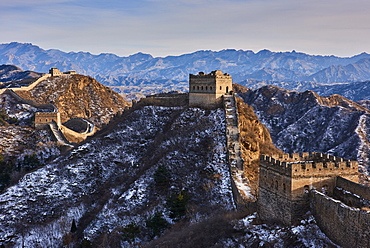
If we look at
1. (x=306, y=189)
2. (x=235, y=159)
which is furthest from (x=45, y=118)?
(x=306, y=189)

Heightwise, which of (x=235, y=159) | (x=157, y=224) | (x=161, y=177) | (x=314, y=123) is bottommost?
(x=157, y=224)

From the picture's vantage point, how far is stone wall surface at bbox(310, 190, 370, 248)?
25.2 m

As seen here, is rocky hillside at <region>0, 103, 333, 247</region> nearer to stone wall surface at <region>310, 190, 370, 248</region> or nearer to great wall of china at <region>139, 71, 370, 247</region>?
great wall of china at <region>139, 71, 370, 247</region>

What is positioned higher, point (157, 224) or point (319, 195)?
point (319, 195)

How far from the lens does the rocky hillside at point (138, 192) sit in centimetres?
4522

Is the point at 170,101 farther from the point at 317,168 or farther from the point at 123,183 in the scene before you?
the point at 317,168

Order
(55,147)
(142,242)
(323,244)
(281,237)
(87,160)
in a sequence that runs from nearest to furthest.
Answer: (323,244) < (281,237) < (142,242) < (87,160) < (55,147)

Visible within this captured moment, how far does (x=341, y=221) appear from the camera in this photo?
2662 centimetres

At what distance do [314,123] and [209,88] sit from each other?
8073 centimetres

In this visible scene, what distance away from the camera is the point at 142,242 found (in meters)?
45.4

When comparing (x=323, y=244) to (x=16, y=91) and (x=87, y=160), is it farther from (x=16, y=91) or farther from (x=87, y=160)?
(x=16, y=91)

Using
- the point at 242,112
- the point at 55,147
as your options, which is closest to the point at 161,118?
the point at 242,112

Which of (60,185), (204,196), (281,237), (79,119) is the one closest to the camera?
(281,237)

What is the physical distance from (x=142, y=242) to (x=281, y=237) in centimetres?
2018
